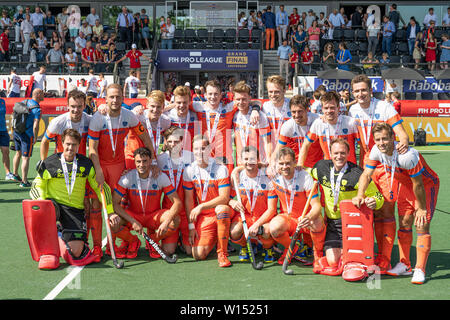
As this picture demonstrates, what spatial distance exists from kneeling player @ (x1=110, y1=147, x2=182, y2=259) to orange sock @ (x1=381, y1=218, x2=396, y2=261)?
2.23m

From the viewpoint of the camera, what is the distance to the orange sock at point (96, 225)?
239 inches

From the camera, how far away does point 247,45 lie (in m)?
23.8

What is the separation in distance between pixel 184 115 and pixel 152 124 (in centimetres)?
42

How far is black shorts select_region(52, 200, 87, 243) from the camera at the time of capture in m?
5.88

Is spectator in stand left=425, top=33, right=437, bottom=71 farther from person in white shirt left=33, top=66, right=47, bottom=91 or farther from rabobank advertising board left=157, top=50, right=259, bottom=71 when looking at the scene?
person in white shirt left=33, top=66, right=47, bottom=91

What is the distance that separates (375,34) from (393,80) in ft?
14.8

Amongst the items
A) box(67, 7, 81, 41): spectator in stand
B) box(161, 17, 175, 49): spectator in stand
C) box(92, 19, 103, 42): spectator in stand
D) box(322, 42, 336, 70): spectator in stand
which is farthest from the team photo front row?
box(67, 7, 81, 41): spectator in stand

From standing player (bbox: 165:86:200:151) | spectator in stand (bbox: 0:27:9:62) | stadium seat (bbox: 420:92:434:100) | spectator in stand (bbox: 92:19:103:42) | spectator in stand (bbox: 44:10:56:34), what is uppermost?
spectator in stand (bbox: 44:10:56:34)

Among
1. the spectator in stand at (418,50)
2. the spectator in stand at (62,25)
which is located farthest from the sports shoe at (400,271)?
the spectator in stand at (62,25)

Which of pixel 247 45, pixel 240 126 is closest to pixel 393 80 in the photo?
pixel 247 45

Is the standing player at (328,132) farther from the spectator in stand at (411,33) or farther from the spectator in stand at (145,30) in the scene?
the spectator in stand at (145,30)

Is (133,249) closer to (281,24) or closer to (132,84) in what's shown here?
(132,84)

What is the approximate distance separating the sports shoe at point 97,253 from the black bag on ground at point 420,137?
45.0 ft

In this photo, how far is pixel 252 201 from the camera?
6176 mm
